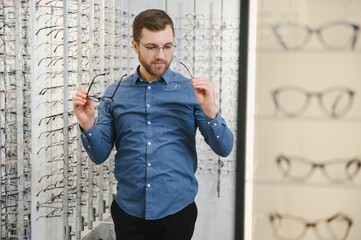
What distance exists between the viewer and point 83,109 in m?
1.50

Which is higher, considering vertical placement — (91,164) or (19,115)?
(19,115)

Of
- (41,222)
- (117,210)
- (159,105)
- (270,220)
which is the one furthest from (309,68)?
(41,222)

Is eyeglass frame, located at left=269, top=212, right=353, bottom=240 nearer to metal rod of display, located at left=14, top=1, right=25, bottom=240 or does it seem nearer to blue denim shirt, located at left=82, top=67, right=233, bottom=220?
blue denim shirt, located at left=82, top=67, right=233, bottom=220

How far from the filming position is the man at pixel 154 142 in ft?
4.84

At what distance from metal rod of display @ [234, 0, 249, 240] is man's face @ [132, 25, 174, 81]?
2.55ft

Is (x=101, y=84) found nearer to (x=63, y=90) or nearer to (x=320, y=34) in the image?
(x=63, y=90)

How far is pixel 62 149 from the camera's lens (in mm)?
2498

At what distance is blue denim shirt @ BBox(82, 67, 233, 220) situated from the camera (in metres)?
1.48

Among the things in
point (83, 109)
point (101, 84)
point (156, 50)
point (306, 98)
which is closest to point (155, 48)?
point (156, 50)

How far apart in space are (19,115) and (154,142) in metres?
1.00

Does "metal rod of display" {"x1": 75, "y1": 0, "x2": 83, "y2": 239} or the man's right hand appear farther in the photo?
"metal rod of display" {"x1": 75, "y1": 0, "x2": 83, "y2": 239}

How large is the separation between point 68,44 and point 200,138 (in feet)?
2.94

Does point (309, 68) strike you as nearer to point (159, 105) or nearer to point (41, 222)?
point (159, 105)

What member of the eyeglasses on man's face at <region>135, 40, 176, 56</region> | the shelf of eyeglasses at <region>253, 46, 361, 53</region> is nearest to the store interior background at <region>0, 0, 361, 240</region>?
the shelf of eyeglasses at <region>253, 46, 361, 53</region>
